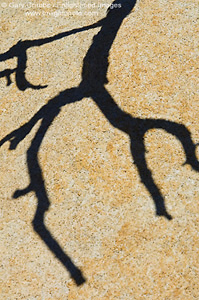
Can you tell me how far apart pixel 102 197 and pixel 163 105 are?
1.44 meters

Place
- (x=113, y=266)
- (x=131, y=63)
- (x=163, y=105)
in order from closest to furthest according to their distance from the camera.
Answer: (x=113, y=266) → (x=163, y=105) → (x=131, y=63)

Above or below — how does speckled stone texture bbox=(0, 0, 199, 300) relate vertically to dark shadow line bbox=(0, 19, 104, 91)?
below

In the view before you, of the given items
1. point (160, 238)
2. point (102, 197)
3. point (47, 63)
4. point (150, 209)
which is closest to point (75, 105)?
point (47, 63)

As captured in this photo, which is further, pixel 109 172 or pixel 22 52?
pixel 22 52

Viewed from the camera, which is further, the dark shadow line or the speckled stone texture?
the dark shadow line

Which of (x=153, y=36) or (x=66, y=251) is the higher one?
(x=153, y=36)

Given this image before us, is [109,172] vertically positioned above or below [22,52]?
below

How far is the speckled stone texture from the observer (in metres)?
3.80

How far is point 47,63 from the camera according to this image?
199 inches

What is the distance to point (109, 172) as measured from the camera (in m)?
4.21

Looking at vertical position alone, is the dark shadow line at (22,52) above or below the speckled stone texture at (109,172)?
above

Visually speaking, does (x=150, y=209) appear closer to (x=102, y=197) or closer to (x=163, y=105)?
(x=102, y=197)

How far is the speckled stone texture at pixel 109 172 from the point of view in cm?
380

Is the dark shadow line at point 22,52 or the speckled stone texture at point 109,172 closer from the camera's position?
the speckled stone texture at point 109,172
